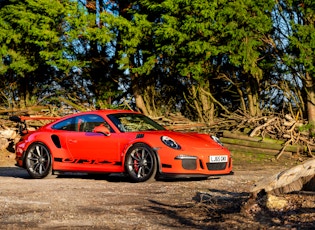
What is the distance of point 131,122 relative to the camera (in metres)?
13.2

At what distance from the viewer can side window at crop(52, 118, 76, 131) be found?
13.7m

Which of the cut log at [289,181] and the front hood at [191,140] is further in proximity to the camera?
Result: the front hood at [191,140]

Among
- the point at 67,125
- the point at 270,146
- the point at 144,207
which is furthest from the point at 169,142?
the point at 270,146

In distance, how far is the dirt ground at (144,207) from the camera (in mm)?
7180

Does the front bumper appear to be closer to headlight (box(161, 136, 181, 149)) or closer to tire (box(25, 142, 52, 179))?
headlight (box(161, 136, 181, 149))

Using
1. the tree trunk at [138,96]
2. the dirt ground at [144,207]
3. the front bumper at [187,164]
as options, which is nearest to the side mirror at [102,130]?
the dirt ground at [144,207]

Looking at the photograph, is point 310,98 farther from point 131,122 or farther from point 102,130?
point 102,130

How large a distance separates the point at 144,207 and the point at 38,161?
5.72 metres

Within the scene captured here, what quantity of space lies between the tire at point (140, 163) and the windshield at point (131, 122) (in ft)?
2.11

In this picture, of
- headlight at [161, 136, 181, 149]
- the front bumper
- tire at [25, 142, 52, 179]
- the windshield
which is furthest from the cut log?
tire at [25, 142, 52, 179]

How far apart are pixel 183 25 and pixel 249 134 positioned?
12.8 feet

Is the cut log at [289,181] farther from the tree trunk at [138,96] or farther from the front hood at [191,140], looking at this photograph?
the tree trunk at [138,96]

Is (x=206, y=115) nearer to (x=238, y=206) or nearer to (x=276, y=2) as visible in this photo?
(x=276, y=2)

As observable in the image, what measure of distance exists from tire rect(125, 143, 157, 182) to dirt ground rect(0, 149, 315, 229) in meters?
0.23
